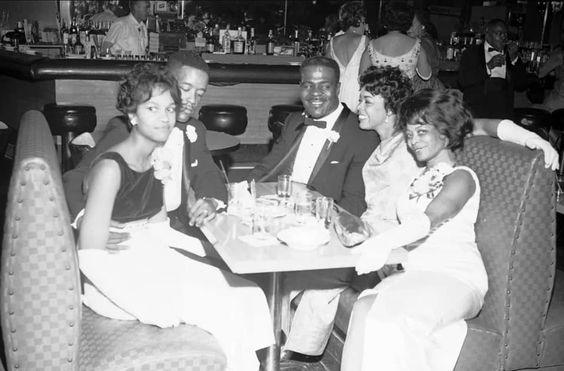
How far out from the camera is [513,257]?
256 centimetres

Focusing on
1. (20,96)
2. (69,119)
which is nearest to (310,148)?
(69,119)

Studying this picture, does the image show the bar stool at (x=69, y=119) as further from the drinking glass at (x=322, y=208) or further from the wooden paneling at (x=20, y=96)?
the drinking glass at (x=322, y=208)

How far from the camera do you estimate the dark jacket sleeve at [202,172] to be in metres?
3.12

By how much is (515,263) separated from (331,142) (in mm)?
1034

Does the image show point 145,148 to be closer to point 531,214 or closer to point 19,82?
point 531,214

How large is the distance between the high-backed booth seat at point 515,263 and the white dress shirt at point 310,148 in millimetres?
770

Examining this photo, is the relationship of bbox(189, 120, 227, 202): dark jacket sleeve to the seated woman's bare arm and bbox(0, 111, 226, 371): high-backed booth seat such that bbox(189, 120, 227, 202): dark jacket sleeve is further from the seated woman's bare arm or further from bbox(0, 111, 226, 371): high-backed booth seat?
bbox(0, 111, 226, 371): high-backed booth seat

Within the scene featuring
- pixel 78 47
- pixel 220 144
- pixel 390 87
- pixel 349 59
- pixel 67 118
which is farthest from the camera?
pixel 78 47

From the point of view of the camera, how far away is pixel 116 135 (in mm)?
2902

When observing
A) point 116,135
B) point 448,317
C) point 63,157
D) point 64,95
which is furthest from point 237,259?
point 64,95

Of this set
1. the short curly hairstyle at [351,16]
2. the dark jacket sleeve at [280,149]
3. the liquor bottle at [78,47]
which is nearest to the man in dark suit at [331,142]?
the dark jacket sleeve at [280,149]

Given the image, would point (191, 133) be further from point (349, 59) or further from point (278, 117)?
point (278, 117)

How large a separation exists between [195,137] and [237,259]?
3.79ft

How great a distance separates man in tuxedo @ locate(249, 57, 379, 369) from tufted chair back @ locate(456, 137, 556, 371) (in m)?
0.62
